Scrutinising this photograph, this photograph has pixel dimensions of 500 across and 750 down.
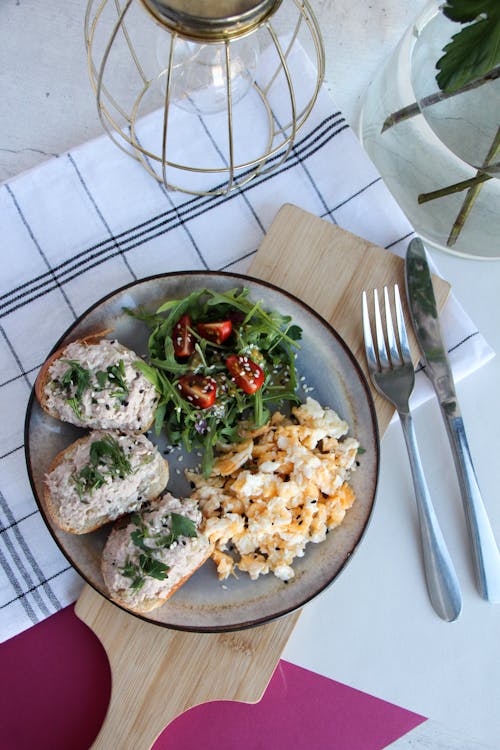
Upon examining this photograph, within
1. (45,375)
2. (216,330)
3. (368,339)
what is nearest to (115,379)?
(45,375)

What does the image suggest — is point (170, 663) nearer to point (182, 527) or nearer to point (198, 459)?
point (182, 527)

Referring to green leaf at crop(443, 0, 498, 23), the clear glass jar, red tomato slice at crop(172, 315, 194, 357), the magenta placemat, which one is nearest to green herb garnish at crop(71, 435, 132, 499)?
red tomato slice at crop(172, 315, 194, 357)

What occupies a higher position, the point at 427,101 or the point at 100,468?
the point at 427,101

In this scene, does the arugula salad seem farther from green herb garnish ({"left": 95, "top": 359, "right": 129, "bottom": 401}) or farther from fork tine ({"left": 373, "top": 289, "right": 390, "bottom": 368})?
fork tine ({"left": 373, "top": 289, "right": 390, "bottom": 368})

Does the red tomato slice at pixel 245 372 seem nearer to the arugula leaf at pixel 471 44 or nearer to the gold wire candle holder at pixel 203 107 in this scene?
the gold wire candle holder at pixel 203 107

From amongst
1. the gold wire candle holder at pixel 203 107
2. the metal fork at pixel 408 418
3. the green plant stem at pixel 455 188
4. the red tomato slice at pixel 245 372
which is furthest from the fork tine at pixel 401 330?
the gold wire candle holder at pixel 203 107

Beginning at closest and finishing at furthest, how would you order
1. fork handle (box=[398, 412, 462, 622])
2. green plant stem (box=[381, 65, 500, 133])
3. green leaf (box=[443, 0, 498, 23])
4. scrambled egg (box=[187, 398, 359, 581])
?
green leaf (box=[443, 0, 498, 23]), green plant stem (box=[381, 65, 500, 133]), scrambled egg (box=[187, 398, 359, 581]), fork handle (box=[398, 412, 462, 622])

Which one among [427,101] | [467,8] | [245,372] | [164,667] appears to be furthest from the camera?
[164,667]
